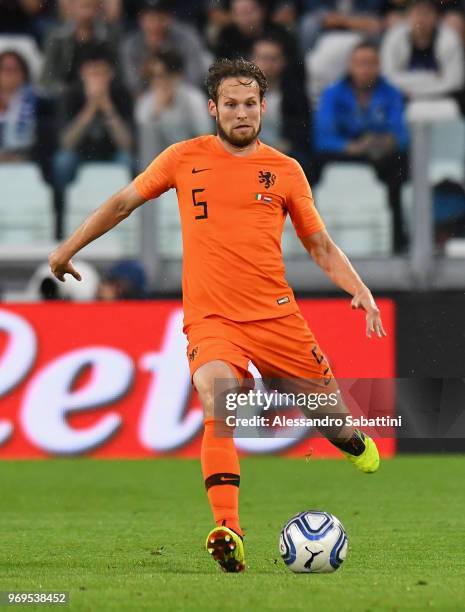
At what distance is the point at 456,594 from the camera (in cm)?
485

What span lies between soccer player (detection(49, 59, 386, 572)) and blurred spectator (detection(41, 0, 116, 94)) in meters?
7.80

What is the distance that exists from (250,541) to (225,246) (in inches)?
65.2

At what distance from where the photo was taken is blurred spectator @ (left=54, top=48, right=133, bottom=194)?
42.6 feet

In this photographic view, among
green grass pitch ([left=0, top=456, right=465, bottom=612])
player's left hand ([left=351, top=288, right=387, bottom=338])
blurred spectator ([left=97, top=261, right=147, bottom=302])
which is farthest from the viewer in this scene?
blurred spectator ([left=97, top=261, right=147, bottom=302])

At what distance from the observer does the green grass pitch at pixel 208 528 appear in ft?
→ 15.9

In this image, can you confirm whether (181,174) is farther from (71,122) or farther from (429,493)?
(71,122)

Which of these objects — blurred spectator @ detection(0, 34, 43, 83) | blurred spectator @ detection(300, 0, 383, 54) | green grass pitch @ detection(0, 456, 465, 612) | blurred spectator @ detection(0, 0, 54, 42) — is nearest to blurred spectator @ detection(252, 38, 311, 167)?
blurred spectator @ detection(300, 0, 383, 54)

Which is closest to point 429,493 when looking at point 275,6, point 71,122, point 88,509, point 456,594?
point 88,509

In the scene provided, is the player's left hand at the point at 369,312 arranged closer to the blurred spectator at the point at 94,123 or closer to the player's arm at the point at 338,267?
the player's arm at the point at 338,267

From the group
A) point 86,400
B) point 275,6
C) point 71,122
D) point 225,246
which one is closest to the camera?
point 225,246

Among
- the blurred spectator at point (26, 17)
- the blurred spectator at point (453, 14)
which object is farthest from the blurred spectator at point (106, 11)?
the blurred spectator at point (453, 14)

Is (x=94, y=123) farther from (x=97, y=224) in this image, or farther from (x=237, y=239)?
(x=237, y=239)

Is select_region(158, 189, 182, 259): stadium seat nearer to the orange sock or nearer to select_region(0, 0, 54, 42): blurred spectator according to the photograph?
select_region(0, 0, 54, 42): blurred spectator

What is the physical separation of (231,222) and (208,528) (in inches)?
86.1
